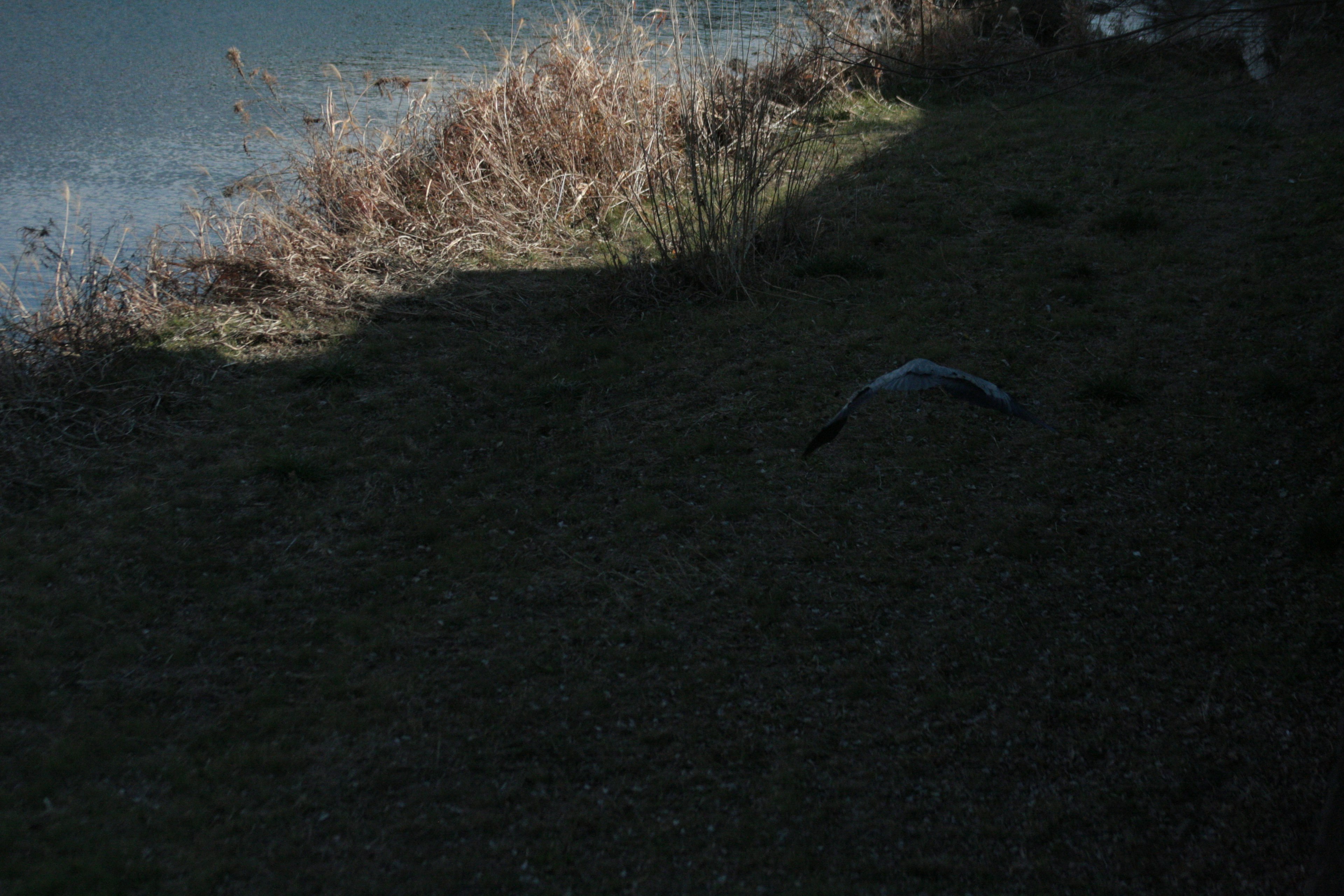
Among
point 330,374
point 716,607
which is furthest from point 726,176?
point 716,607

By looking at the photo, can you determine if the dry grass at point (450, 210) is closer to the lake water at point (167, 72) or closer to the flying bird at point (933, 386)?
the lake water at point (167, 72)

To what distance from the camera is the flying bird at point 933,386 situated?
109 inches

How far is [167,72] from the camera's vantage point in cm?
1048

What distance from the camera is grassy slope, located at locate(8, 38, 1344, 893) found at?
2.41m

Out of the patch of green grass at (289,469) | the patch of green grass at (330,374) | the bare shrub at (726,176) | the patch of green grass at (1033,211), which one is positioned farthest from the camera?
the patch of green grass at (1033,211)

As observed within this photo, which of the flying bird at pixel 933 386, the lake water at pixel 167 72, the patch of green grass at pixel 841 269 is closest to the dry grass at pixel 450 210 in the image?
the patch of green grass at pixel 841 269

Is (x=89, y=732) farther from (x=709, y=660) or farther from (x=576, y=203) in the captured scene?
(x=576, y=203)

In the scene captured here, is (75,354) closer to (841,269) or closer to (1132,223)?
(841,269)

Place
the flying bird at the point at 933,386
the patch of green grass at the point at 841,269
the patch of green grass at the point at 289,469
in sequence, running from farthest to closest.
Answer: the patch of green grass at the point at 841,269 < the patch of green grass at the point at 289,469 < the flying bird at the point at 933,386

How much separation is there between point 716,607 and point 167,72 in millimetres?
10104

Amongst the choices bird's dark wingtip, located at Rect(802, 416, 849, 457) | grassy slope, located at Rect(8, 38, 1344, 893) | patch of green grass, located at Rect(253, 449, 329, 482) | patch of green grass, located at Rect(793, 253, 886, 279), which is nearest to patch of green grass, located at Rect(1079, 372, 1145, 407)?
grassy slope, located at Rect(8, 38, 1344, 893)

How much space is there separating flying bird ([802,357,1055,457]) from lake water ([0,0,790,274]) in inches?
148

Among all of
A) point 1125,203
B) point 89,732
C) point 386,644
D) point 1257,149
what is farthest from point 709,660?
point 1257,149

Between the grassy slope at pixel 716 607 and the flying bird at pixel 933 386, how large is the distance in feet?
2.33
